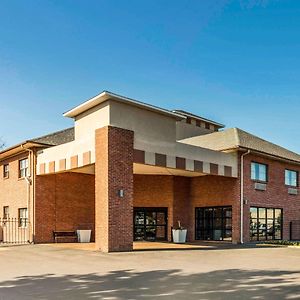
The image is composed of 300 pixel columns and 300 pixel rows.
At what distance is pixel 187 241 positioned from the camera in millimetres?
24578

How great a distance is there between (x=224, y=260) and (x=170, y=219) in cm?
Result: 1040

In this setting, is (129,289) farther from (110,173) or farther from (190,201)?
(190,201)

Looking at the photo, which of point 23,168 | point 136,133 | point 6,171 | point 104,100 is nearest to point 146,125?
point 136,133

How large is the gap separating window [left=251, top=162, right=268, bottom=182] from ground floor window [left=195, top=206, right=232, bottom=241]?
7.97ft

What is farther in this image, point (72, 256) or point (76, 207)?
point (76, 207)

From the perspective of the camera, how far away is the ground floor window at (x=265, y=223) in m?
23.5

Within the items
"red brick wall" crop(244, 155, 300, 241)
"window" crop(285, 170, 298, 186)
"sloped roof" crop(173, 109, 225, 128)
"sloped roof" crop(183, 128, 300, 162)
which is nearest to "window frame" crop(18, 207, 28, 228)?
"sloped roof" crop(183, 128, 300, 162)

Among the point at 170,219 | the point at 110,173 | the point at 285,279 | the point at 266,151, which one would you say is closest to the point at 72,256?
the point at 110,173

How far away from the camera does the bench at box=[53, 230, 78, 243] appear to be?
22375 millimetres

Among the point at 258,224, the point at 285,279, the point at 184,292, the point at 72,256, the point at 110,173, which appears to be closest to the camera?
the point at 184,292

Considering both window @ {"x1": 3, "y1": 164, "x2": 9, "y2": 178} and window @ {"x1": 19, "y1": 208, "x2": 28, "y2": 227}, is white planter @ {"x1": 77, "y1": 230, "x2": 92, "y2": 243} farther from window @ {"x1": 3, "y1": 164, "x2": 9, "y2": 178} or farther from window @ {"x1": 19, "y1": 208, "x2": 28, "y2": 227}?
window @ {"x1": 3, "y1": 164, "x2": 9, "y2": 178}

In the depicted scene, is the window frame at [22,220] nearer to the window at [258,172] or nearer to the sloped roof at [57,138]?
the sloped roof at [57,138]

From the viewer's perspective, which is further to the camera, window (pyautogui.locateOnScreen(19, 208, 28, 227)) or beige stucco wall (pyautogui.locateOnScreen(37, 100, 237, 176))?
window (pyautogui.locateOnScreen(19, 208, 28, 227))

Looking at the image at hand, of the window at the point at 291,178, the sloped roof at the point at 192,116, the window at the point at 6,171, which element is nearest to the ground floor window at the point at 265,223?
the window at the point at 291,178
